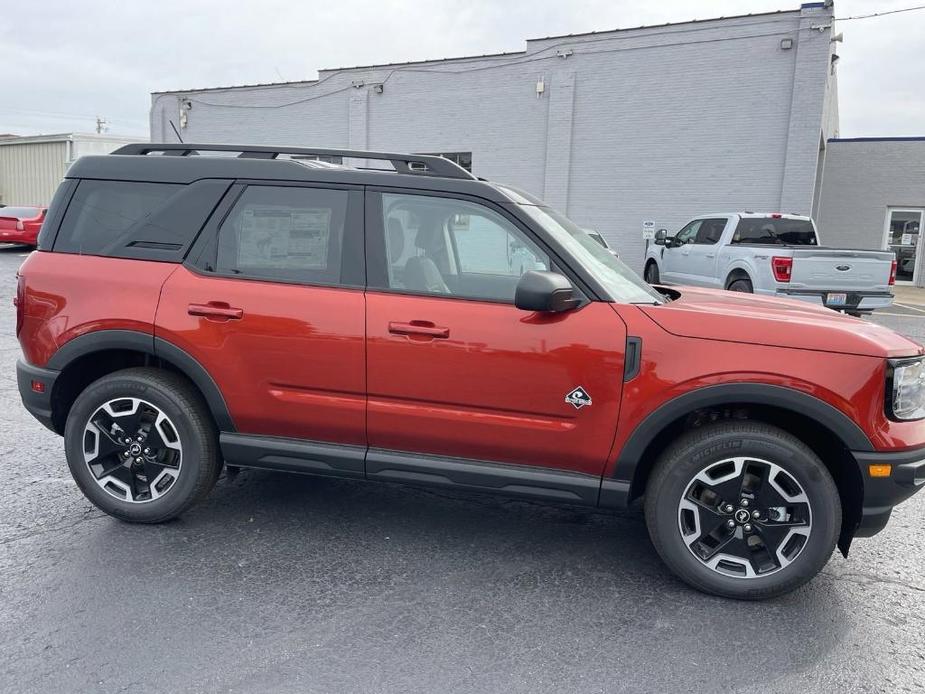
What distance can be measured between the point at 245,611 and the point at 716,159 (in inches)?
647

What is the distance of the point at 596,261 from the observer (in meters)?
3.53

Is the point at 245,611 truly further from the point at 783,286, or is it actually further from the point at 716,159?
the point at 716,159

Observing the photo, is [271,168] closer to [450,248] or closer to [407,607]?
[450,248]

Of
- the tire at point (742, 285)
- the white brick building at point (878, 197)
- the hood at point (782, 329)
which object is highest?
the white brick building at point (878, 197)

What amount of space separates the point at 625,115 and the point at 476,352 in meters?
16.1

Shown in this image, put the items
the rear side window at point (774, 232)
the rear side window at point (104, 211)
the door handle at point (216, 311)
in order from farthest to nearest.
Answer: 1. the rear side window at point (774, 232)
2. the rear side window at point (104, 211)
3. the door handle at point (216, 311)

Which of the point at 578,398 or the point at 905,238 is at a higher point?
the point at 905,238

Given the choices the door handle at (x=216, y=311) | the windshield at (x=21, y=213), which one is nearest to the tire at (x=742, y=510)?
the door handle at (x=216, y=311)

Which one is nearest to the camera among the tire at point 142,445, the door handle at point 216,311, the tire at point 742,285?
the door handle at point 216,311

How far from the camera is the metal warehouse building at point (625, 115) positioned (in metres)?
15.8

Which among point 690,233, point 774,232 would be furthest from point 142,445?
point 690,233

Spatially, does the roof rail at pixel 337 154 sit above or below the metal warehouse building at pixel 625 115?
below

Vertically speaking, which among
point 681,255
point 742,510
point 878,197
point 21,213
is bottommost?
point 742,510

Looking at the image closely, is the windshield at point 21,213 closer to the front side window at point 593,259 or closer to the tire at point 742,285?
the tire at point 742,285
